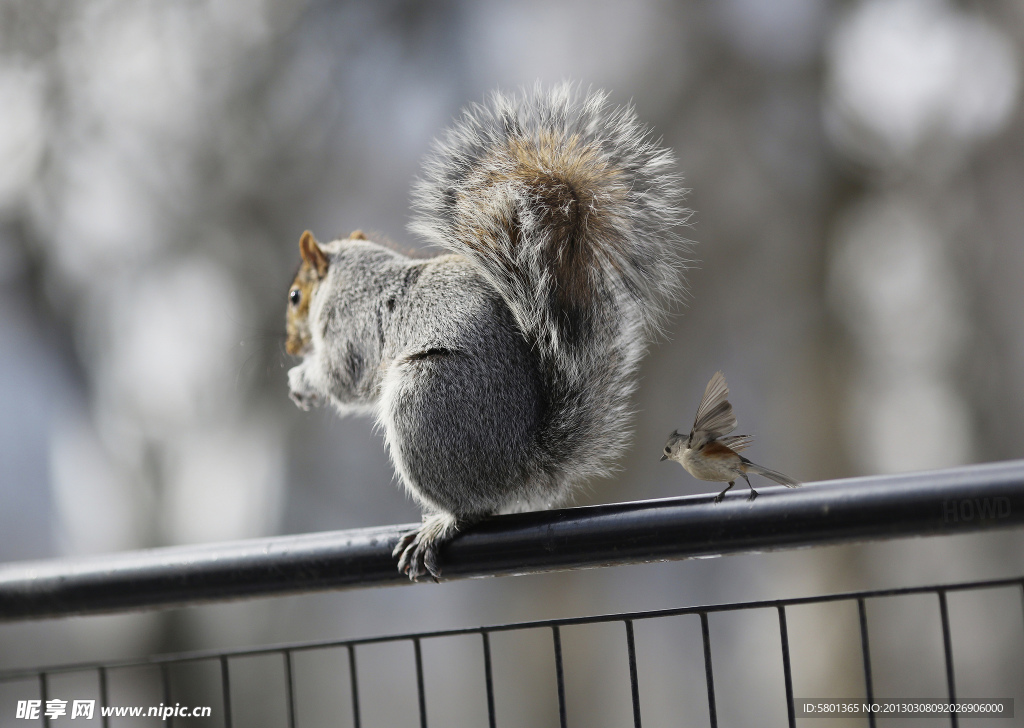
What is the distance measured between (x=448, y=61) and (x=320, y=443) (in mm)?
1561

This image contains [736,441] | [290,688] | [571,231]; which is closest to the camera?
[736,441]

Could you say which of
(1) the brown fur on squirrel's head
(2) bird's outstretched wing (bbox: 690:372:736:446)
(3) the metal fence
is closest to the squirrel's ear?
(1) the brown fur on squirrel's head

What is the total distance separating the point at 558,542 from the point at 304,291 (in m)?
0.83

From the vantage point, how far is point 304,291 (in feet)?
4.13

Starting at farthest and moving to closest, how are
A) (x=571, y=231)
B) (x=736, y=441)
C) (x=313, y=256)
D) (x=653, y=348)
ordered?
1. (x=653, y=348)
2. (x=313, y=256)
3. (x=571, y=231)
4. (x=736, y=441)

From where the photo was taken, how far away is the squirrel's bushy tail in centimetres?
78

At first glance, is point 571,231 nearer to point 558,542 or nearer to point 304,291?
point 558,542

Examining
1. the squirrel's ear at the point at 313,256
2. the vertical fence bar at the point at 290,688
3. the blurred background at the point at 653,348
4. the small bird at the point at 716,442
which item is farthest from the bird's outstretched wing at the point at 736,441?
the blurred background at the point at 653,348

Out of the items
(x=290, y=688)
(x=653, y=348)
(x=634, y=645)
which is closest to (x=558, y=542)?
(x=634, y=645)

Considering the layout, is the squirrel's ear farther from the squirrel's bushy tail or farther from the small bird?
the small bird

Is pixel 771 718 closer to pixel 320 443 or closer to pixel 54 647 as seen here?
pixel 320 443

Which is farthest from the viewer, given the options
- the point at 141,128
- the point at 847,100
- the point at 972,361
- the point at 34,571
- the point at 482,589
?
the point at 141,128

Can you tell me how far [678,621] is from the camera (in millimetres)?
2672

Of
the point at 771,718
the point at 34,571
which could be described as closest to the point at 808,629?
the point at 771,718
